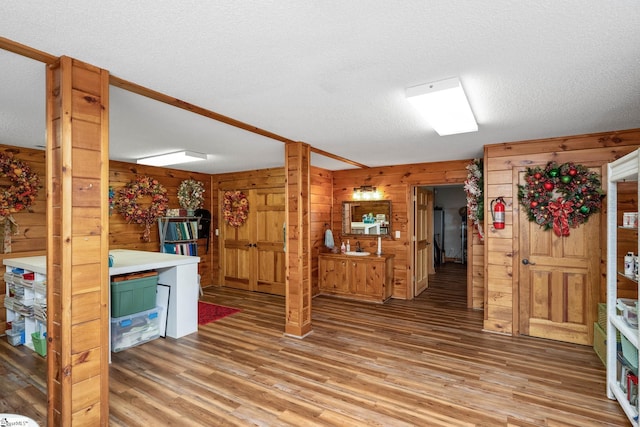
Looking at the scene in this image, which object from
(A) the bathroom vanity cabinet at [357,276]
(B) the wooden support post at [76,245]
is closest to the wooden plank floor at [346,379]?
(B) the wooden support post at [76,245]

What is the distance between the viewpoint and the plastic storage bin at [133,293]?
3371 millimetres

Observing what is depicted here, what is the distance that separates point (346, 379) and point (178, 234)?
4.11 m

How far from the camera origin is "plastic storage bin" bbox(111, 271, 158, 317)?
3.37 metres

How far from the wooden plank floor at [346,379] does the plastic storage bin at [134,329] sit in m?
0.13

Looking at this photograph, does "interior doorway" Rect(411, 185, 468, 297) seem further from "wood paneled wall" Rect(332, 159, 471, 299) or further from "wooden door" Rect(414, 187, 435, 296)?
"wood paneled wall" Rect(332, 159, 471, 299)

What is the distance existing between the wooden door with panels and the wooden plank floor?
69.9 inches

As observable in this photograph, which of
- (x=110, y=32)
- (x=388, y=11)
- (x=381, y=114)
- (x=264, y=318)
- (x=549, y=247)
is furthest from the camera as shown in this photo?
(x=264, y=318)

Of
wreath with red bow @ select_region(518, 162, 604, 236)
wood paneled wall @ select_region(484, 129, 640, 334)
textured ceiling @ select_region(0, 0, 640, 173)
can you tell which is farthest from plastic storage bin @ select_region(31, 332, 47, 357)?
wreath with red bow @ select_region(518, 162, 604, 236)

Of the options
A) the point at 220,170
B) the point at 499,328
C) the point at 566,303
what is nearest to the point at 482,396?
the point at 499,328

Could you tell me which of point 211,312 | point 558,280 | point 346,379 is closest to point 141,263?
point 211,312

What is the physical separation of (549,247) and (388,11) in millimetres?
3584

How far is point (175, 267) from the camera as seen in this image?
12.9 feet

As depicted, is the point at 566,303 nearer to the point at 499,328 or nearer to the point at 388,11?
the point at 499,328

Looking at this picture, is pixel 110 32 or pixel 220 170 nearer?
pixel 110 32
